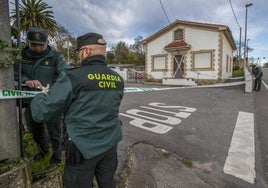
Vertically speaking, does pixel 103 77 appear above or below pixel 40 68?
below

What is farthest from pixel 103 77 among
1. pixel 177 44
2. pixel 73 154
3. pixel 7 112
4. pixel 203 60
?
pixel 177 44

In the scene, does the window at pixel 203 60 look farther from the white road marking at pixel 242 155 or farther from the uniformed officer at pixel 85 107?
the uniformed officer at pixel 85 107

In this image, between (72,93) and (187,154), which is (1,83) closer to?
(72,93)

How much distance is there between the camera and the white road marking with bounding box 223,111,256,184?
2.96 metres

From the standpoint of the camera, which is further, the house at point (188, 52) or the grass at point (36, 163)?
the house at point (188, 52)

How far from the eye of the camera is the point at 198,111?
7008 millimetres

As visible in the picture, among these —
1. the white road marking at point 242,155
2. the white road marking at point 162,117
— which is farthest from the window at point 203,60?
the white road marking at point 242,155

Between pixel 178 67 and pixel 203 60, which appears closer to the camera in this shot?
pixel 203 60

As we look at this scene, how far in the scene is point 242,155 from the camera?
352 centimetres

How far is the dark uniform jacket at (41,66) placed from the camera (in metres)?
2.25

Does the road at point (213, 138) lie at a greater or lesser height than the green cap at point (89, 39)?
lesser

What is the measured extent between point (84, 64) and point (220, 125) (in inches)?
187

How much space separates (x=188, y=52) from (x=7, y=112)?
59.1ft

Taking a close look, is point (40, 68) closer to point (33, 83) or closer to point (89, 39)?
point (33, 83)
